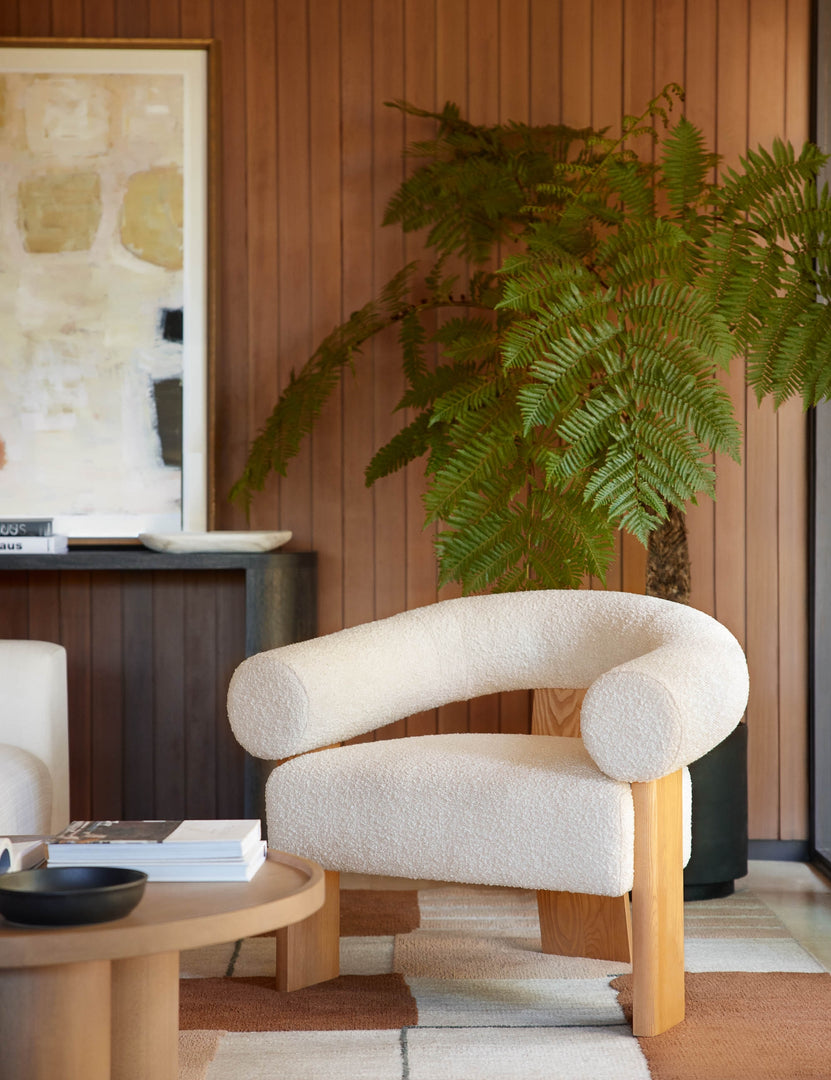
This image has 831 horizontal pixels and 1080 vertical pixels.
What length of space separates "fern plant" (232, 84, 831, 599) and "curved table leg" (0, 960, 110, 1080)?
126cm

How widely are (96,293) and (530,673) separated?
1.53 metres

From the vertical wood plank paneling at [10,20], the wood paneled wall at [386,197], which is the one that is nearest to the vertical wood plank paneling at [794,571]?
the wood paneled wall at [386,197]

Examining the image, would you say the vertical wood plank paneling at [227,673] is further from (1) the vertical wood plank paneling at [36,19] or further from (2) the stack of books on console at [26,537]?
(1) the vertical wood plank paneling at [36,19]

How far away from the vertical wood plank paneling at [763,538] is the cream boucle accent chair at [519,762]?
979 millimetres

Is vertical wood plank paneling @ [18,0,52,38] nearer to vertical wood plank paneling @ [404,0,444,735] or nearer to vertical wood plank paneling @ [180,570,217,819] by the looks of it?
vertical wood plank paneling @ [404,0,444,735]

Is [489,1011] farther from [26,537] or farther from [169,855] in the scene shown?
[26,537]

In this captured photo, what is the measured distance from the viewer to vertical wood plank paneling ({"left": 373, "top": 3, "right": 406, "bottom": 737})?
112 inches

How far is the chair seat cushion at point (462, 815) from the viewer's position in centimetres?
156

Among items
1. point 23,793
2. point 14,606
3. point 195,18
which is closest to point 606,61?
point 195,18

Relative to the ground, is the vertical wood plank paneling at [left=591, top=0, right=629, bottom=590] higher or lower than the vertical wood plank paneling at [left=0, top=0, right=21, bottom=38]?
lower

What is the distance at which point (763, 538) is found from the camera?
9.27ft

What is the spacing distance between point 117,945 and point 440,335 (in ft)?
6.06

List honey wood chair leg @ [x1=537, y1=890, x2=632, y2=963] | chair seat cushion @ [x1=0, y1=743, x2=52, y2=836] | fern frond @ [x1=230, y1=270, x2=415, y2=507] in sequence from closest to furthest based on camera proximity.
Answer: chair seat cushion @ [x1=0, y1=743, x2=52, y2=836], honey wood chair leg @ [x1=537, y1=890, x2=632, y2=963], fern frond @ [x1=230, y1=270, x2=415, y2=507]

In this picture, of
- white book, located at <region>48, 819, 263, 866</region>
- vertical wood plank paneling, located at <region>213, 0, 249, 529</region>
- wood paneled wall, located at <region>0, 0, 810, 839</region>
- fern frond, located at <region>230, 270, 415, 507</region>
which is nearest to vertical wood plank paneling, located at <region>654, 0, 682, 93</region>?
wood paneled wall, located at <region>0, 0, 810, 839</region>
